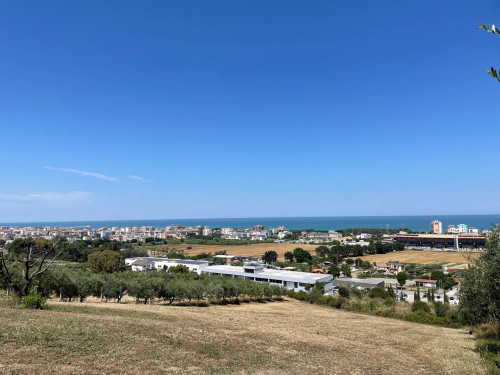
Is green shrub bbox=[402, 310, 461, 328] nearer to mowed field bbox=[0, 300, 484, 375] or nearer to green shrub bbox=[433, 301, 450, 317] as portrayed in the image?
green shrub bbox=[433, 301, 450, 317]

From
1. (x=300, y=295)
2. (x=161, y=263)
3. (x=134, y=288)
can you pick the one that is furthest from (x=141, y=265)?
(x=134, y=288)

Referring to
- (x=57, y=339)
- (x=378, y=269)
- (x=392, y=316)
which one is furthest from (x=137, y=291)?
(x=378, y=269)

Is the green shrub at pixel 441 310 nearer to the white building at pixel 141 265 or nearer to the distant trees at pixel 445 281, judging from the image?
the distant trees at pixel 445 281

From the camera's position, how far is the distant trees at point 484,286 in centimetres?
1473

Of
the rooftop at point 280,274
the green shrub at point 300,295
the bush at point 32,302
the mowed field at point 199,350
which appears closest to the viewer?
the mowed field at point 199,350

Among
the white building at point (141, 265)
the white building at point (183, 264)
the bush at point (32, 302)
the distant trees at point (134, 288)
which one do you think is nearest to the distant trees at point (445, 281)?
the distant trees at point (134, 288)

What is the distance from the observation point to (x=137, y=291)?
35.2 metres

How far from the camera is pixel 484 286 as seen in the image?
15055 mm

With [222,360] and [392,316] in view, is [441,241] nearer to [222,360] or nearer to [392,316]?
[392,316]

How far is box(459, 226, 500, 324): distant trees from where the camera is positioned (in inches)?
580

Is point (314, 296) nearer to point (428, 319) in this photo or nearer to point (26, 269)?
point (428, 319)

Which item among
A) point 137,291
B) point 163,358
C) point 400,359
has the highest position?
point 163,358

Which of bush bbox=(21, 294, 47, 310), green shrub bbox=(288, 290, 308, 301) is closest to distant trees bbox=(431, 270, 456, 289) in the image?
green shrub bbox=(288, 290, 308, 301)

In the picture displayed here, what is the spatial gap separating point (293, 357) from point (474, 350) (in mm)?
11565
